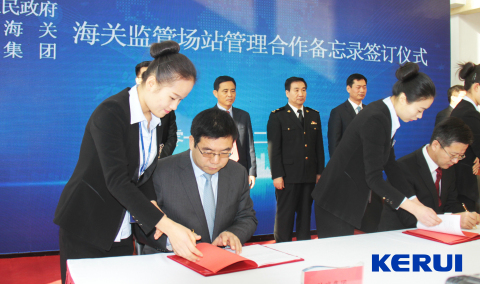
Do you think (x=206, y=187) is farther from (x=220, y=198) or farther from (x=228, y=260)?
(x=228, y=260)

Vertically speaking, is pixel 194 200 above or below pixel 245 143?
below

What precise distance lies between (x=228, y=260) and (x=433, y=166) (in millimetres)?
1422

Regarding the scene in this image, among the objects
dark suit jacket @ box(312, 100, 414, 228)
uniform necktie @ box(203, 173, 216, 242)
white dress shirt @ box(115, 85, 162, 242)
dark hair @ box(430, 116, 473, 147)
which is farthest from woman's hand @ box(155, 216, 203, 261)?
dark hair @ box(430, 116, 473, 147)

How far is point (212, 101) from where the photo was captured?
363 centimetres

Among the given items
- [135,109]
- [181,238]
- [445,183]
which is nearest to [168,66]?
[135,109]

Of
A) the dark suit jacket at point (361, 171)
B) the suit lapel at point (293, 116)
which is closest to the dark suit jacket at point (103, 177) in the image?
the dark suit jacket at point (361, 171)

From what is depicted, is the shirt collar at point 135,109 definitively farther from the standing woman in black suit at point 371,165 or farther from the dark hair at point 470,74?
the dark hair at point 470,74

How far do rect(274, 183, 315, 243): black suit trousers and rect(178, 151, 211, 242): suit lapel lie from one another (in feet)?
5.61

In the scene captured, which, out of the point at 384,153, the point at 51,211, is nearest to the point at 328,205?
the point at 384,153

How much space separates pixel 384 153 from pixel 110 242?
1272 millimetres

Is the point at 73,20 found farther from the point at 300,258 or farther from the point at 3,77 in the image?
the point at 300,258

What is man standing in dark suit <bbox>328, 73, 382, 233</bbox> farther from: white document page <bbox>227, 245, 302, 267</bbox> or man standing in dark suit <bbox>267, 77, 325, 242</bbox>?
white document page <bbox>227, 245, 302, 267</bbox>

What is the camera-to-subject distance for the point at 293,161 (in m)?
3.24

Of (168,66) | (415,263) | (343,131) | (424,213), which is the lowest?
(415,263)
